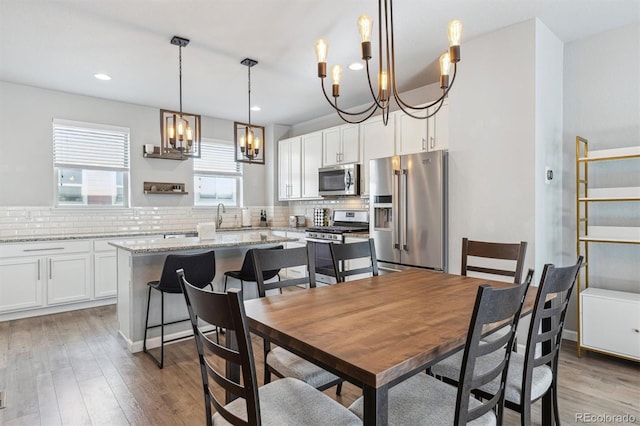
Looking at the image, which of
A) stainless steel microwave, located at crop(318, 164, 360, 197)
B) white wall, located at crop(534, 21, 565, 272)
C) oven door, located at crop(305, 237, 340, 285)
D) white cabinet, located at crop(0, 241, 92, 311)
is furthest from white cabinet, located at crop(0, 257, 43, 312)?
white wall, located at crop(534, 21, 565, 272)

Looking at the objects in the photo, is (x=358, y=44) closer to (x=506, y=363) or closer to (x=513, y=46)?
(x=513, y=46)

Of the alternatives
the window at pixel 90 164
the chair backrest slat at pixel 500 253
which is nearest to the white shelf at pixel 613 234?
the chair backrest slat at pixel 500 253

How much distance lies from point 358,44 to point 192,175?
137 inches

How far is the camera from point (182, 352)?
305cm

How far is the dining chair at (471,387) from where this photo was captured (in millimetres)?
1076

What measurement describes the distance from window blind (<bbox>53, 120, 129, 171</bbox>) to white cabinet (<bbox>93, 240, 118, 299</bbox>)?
1151 mm

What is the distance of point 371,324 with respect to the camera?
1.35m

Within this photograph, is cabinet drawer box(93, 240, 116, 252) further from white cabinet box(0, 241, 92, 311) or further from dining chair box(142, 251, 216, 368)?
dining chair box(142, 251, 216, 368)

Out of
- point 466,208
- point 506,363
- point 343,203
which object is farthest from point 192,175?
point 506,363

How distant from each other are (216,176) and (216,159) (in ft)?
0.92

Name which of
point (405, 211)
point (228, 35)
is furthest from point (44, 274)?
point (405, 211)

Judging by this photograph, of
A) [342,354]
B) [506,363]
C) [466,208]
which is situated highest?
[466,208]

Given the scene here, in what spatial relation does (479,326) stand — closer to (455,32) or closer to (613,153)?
(455,32)

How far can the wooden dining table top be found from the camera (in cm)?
104
